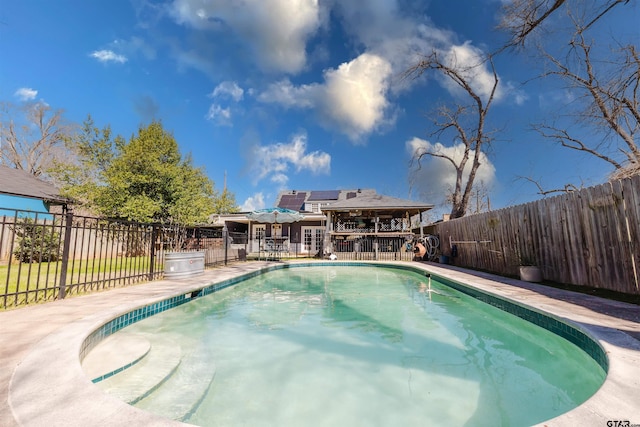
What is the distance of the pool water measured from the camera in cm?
231

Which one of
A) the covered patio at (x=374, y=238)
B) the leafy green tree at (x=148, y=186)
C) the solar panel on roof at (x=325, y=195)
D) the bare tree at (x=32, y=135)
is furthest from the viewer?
the solar panel on roof at (x=325, y=195)

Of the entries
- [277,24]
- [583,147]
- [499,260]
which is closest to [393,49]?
[277,24]

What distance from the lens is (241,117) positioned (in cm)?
2550

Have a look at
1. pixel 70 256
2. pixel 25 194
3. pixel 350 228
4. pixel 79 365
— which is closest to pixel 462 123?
pixel 350 228

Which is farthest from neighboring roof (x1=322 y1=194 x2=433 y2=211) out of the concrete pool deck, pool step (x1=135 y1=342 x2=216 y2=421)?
pool step (x1=135 y1=342 x2=216 y2=421)

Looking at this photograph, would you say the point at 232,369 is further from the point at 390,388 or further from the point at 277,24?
the point at 277,24

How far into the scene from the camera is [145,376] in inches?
99.5

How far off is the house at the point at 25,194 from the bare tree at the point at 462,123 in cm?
2056

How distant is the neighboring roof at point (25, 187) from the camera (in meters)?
13.3

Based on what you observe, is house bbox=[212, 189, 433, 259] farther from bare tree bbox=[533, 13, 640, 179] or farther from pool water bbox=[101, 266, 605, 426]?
pool water bbox=[101, 266, 605, 426]

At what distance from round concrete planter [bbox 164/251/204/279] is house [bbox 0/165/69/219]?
1038 centimetres

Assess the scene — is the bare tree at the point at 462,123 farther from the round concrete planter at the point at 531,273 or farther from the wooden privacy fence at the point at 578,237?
the round concrete planter at the point at 531,273

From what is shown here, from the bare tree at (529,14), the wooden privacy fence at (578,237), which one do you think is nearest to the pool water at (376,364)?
the wooden privacy fence at (578,237)

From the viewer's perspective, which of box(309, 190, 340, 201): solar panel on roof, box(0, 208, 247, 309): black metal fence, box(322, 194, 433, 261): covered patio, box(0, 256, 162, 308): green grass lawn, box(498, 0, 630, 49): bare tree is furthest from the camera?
box(309, 190, 340, 201): solar panel on roof
